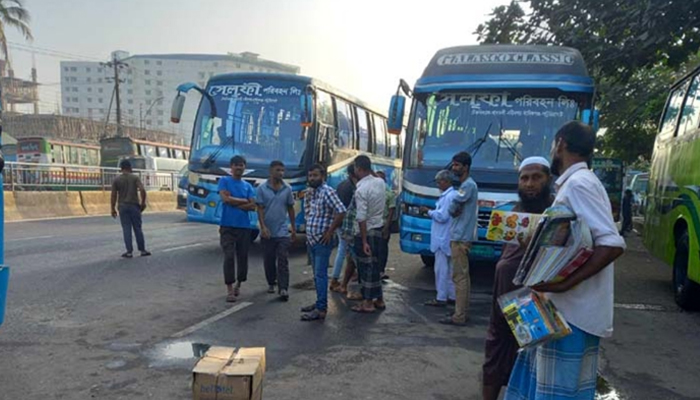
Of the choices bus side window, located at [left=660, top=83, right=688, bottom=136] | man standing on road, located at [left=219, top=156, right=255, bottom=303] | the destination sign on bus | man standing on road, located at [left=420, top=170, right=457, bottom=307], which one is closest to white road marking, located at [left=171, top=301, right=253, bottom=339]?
man standing on road, located at [left=219, top=156, right=255, bottom=303]

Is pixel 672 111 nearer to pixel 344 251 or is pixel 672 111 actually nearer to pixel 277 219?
pixel 344 251

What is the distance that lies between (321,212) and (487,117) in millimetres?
3154

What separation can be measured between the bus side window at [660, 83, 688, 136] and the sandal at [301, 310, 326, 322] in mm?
6274

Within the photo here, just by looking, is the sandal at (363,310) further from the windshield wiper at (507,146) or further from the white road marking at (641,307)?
the white road marking at (641,307)

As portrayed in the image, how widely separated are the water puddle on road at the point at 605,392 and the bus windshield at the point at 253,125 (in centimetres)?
693

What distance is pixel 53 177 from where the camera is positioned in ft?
62.2

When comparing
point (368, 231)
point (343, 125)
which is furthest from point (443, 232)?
point (343, 125)

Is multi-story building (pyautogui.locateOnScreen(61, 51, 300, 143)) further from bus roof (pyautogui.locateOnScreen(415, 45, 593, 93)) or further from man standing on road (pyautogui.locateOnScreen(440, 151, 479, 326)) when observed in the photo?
man standing on road (pyautogui.locateOnScreen(440, 151, 479, 326))

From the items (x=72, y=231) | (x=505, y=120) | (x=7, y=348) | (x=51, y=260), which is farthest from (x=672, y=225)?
(x=72, y=231)

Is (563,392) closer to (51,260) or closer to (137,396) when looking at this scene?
(137,396)

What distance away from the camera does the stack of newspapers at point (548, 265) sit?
7.29 feet

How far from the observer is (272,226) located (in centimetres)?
668

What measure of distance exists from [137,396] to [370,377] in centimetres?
175

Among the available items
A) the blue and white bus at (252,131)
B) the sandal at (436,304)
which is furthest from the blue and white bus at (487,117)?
the blue and white bus at (252,131)
